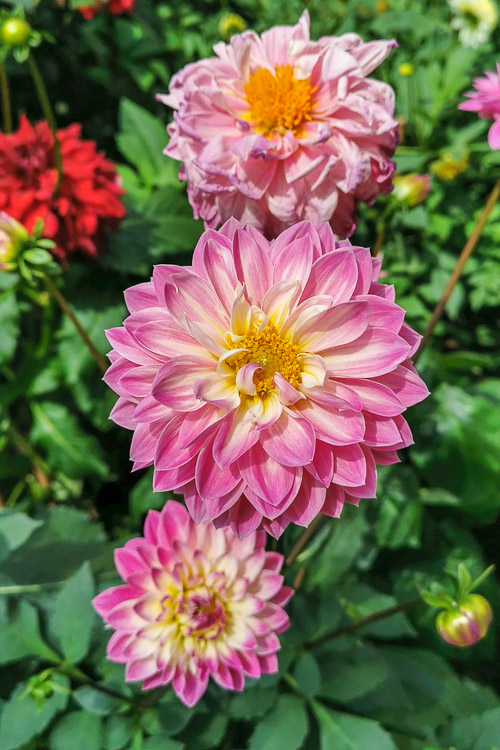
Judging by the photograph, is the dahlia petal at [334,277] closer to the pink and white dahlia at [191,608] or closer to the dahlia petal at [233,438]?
the dahlia petal at [233,438]

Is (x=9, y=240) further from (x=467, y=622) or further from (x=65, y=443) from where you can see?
(x=467, y=622)

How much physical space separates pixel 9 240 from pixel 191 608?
57cm

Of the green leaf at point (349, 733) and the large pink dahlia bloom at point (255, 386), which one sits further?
the green leaf at point (349, 733)

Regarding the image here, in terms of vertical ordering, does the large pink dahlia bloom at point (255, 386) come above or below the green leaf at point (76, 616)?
above

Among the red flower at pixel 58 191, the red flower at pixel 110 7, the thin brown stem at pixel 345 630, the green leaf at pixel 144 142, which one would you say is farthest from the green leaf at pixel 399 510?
the red flower at pixel 110 7

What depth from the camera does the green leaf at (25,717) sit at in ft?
2.79

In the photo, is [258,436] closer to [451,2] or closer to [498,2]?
[451,2]

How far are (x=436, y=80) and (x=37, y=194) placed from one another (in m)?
1.22

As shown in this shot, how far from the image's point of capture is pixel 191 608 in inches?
31.3

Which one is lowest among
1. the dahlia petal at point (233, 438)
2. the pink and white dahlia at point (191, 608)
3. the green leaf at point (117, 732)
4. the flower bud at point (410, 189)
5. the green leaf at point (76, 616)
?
the green leaf at point (117, 732)

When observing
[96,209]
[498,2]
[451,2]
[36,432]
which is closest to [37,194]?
[96,209]

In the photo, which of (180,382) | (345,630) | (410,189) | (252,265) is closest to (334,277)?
(252,265)

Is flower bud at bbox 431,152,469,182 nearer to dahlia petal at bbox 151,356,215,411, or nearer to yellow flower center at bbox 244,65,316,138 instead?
yellow flower center at bbox 244,65,316,138

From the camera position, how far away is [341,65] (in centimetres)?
76
